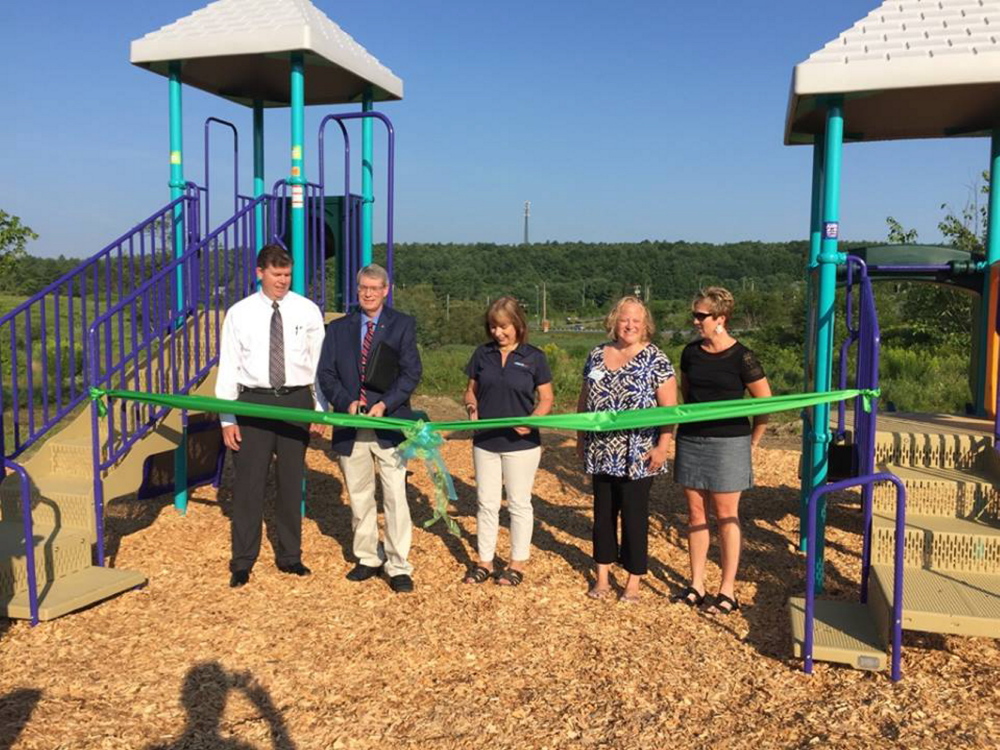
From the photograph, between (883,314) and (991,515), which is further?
(883,314)

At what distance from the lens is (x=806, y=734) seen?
3.23 m

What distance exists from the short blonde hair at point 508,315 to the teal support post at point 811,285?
177 centimetres

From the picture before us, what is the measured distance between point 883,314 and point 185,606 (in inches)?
1000

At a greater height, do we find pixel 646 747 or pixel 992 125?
pixel 992 125

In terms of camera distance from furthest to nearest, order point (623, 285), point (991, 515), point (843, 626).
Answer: point (623, 285) → point (991, 515) → point (843, 626)

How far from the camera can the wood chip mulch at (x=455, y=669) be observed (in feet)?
10.8

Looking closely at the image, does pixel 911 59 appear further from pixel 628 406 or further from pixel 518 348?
pixel 518 348

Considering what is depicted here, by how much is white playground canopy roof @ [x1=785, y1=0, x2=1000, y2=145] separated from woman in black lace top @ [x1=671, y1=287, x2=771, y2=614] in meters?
1.39

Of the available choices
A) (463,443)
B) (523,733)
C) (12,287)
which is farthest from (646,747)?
(12,287)

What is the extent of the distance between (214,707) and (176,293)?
12.8 feet

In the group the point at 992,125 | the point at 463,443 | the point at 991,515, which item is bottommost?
the point at 463,443

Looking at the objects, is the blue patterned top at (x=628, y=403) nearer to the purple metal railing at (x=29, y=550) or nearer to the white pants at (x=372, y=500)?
the white pants at (x=372, y=500)

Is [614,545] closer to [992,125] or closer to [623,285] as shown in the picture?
[992,125]

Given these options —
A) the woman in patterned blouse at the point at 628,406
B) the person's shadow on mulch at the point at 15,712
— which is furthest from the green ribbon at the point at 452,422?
the person's shadow on mulch at the point at 15,712
